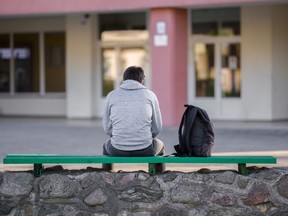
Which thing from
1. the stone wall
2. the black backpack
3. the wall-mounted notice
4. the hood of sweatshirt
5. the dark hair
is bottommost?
the stone wall

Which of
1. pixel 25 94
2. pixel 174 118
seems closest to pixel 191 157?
pixel 174 118

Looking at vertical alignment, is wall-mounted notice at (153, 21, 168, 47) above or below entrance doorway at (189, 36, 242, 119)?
above

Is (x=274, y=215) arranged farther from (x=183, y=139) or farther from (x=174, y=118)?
(x=174, y=118)

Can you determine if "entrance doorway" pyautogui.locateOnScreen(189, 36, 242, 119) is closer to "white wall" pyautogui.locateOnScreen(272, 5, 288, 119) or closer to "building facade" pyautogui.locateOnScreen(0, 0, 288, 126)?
"building facade" pyautogui.locateOnScreen(0, 0, 288, 126)

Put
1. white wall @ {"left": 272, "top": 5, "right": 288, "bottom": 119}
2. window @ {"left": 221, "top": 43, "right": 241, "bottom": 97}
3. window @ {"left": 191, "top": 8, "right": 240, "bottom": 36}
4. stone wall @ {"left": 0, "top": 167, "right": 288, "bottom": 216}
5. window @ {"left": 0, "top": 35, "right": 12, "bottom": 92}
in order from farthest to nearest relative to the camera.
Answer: window @ {"left": 0, "top": 35, "right": 12, "bottom": 92}, window @ {"left": 221, "top": 43, "right": 241, "bottom": 97}, window @ {"left": 191, "top": 8, "right": 240, "bottom": 36}, white wall @ {"left": 272, "top": 5, "right": 288, "bottom": 119}, stone wall @ {"left": 0, "top": 167, "right": 288, "bottom": 216}

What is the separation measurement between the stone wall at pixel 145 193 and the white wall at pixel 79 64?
13.6 m

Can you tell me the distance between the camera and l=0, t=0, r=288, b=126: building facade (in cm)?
1809

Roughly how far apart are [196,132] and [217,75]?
12.9 metres

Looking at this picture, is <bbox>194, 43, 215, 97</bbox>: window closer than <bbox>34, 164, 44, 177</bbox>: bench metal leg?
No

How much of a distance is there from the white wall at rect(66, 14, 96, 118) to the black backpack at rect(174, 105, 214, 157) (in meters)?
13.9

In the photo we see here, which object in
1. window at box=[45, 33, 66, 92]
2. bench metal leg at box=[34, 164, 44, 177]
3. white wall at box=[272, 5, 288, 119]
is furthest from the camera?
window at box=[45, 33, 66, 92]

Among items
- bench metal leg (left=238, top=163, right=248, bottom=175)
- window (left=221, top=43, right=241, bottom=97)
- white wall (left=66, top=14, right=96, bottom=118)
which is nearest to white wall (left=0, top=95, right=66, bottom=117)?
white wall (left=66, top=14, right=96, bottom=118)

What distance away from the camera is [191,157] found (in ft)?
25.3

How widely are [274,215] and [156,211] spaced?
1244 mm
